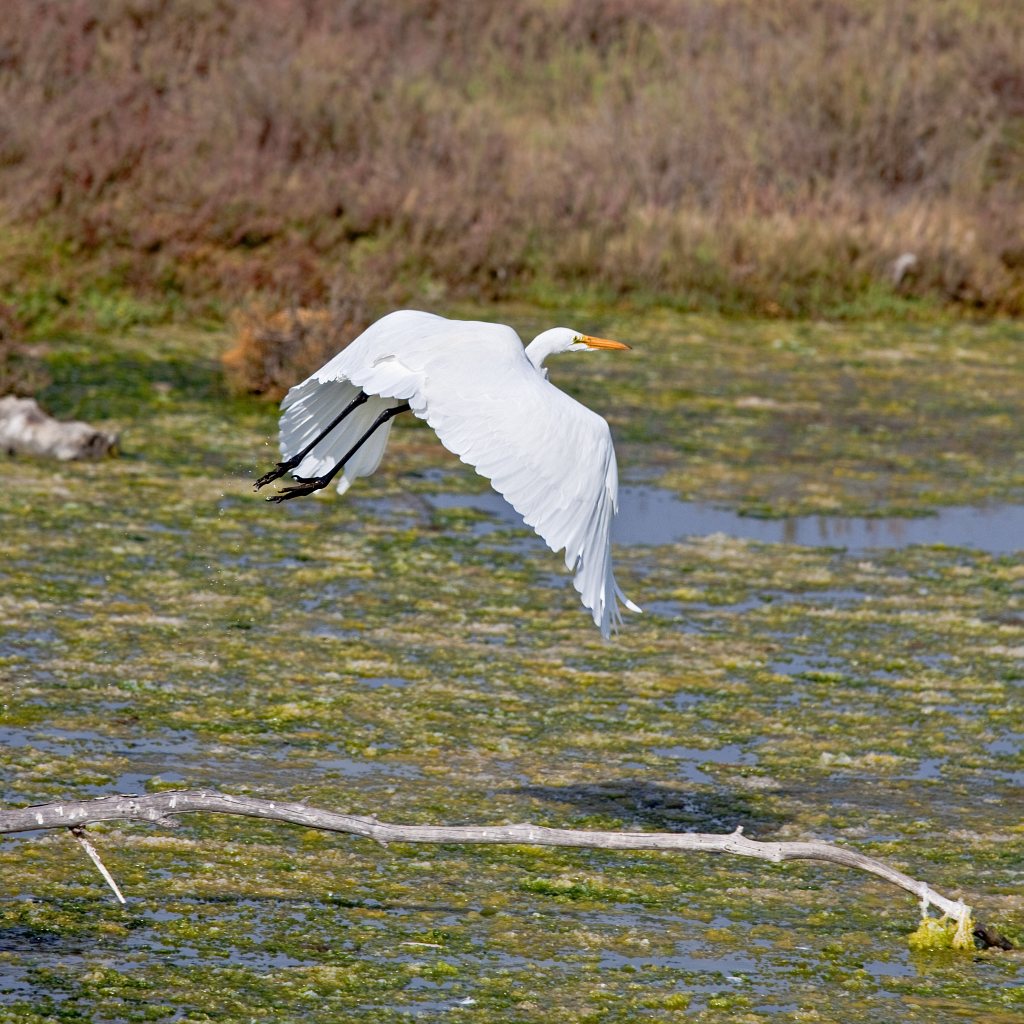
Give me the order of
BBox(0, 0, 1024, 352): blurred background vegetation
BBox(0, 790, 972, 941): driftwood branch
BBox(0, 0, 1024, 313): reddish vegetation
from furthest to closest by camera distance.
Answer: BBox(0, 0, 1024, 313): reddish vegetation → BBox(0, 0, 1024, 352): blurred background vegetation → BBox(0, 790, 972, 941): driftwood branch

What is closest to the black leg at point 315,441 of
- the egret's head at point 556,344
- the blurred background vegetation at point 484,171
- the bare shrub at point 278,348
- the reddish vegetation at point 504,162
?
the egret's head at point 556,344

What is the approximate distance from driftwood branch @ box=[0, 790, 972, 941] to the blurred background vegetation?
7.14m

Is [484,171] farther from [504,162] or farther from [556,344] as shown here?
[556,344]

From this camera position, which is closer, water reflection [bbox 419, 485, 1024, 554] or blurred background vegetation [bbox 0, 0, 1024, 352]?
water reflection [bbox 419, 485, 1024, 554]

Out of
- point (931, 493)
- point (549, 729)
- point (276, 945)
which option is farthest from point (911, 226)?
point (276, 945)

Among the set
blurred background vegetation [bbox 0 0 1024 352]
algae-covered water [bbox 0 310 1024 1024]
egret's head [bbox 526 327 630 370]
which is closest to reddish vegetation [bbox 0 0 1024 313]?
blurred background vegetation [bbox 0 0 1024 352]

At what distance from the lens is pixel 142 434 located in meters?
9.78

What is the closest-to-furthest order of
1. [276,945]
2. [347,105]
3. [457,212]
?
[276,945]
[457,212]
[347,105]

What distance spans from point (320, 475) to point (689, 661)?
5.58 ft

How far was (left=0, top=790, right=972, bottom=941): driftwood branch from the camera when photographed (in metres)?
4.18

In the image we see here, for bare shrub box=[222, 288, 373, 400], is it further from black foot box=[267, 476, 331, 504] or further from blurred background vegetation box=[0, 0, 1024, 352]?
black foot box=[267, 476, 331, 504]

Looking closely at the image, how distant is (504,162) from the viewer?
49.3 ft

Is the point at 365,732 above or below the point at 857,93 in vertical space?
below

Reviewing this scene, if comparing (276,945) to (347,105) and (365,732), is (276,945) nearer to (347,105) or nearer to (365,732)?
(365,732)
